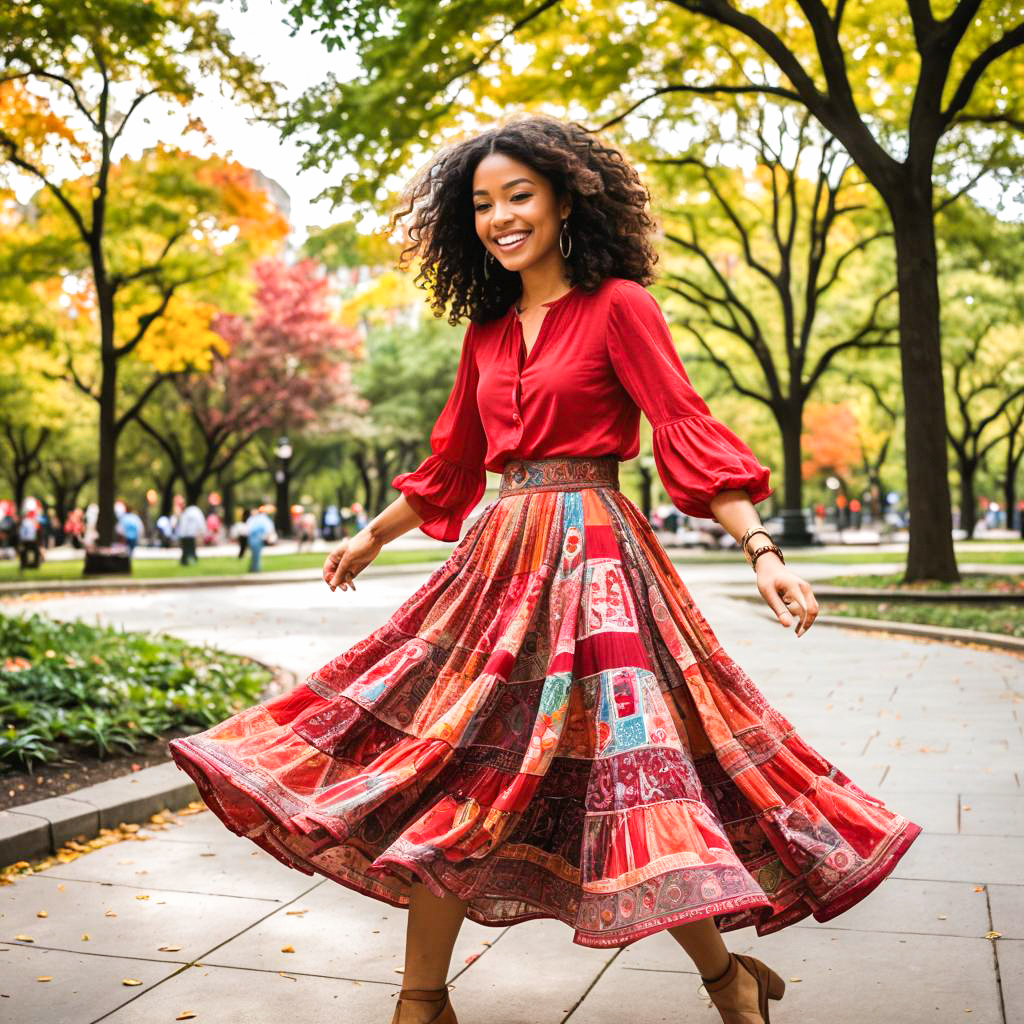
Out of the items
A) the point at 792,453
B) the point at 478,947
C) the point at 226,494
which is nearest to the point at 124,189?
the point at 792,453

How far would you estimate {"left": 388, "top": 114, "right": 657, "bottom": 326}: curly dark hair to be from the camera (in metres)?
3.01

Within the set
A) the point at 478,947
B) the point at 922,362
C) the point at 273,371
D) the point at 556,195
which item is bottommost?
the point at 478,947

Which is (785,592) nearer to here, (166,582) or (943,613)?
(943,613)

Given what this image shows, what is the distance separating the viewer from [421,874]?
2.44 metres

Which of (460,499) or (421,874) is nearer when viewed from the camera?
(421,874)

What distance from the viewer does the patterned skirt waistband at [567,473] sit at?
9.67ft

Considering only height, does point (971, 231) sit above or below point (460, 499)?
above

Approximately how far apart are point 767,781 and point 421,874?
736 millimetres

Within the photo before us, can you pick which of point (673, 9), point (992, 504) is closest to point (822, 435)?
point (992, 504)

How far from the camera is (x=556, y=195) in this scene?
3059mm

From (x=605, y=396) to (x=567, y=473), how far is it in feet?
0.64

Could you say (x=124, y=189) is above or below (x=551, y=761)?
above

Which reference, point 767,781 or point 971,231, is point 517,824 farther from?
point 971,231

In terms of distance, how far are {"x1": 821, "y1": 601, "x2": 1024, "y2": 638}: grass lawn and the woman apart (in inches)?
362
